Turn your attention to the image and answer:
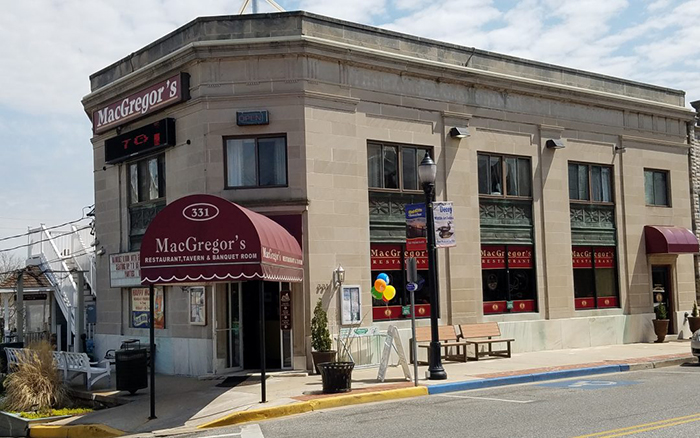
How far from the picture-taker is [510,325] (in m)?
22.3

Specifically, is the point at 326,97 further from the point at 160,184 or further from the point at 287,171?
the point at 160,184

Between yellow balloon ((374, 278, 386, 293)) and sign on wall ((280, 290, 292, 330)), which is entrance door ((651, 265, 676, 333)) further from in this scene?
sign on wall ((280, 290, 292, 330))

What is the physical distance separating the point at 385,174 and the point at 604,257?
9.25 metres

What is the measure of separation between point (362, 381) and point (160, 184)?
27.0 feet

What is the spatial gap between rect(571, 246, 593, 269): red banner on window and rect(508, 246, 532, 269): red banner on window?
6.20ft

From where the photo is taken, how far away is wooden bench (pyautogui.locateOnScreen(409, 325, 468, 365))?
19.7 metres

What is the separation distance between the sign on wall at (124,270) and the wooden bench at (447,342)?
7755mm

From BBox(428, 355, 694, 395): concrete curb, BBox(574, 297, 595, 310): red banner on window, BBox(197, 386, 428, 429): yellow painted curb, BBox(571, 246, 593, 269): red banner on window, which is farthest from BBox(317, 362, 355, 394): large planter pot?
BBox(571, 246, 593, 269): red banner on window

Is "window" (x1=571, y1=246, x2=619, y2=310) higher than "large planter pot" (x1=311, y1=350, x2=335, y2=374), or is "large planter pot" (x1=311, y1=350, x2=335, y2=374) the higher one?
"window" (x1=571, y1=246, x2=619, y2=310)

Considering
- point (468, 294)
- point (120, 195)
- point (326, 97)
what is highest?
point (326, 97)

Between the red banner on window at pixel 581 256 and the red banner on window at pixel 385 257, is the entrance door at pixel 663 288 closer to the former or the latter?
the red banner on window at pixel 581 256

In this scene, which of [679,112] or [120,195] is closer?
[120,195]

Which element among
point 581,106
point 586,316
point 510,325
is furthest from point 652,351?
point 581,106

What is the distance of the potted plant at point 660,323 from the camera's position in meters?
25.4
